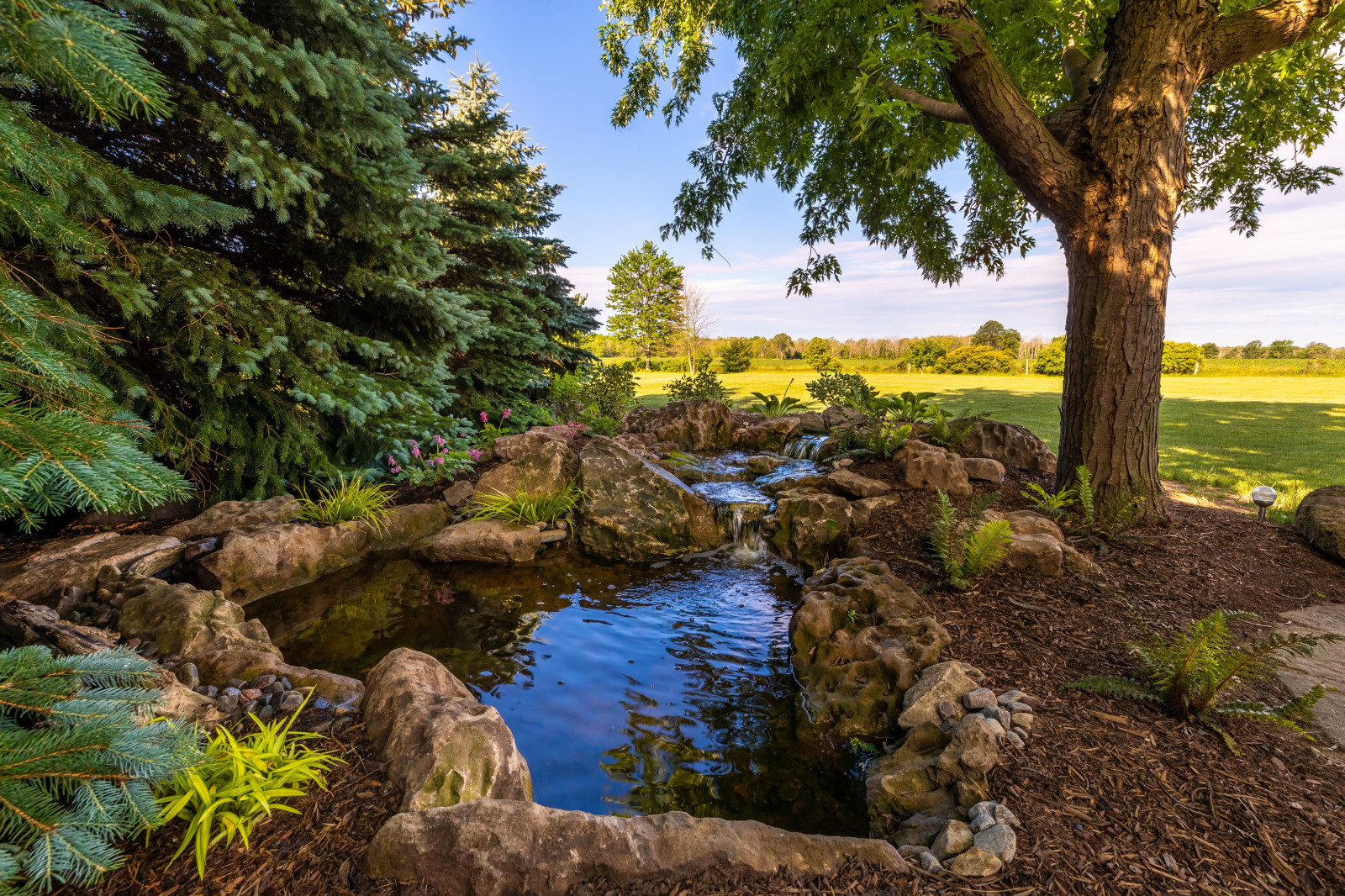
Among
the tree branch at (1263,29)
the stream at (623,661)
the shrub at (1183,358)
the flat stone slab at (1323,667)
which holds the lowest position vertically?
the stream at (623,661)

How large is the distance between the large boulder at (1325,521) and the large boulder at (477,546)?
726 centimetres

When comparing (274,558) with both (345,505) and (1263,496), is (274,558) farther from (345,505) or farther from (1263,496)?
(1263,496)

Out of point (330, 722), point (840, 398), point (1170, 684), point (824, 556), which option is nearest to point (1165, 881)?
point (1170, 684)

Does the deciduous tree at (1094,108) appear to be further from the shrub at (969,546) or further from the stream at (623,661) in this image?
the stream at (623,661)

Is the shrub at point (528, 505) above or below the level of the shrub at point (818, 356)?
below

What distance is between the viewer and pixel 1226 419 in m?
12.8

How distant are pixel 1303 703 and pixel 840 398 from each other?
10.7m

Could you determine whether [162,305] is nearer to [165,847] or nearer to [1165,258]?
[165,847]

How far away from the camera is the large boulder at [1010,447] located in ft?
21.2

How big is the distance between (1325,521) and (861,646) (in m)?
4.65

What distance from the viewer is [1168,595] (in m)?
3.68

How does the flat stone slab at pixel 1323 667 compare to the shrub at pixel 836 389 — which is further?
the shrub at pixel 836 389

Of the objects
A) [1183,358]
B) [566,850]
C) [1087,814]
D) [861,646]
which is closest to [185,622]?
[566,850]

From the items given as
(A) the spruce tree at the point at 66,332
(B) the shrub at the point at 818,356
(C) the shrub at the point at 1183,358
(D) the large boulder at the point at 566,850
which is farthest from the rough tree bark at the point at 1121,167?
(C) the shrub at the point at 1183,358
